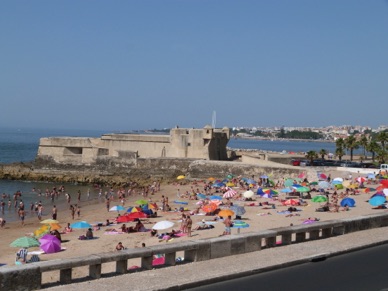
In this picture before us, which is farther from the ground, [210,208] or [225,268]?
[225,268]

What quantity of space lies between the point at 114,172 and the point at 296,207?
24.8 metres

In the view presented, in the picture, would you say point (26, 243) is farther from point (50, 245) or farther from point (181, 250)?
point (181, 250)

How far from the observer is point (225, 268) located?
23.4ft

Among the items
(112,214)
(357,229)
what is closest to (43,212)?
(112,214)

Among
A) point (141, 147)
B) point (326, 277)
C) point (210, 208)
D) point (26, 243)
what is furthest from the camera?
point (141, 147)

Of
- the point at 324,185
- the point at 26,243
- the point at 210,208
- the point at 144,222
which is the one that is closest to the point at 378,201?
the point at 210,208

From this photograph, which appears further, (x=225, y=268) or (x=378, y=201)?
(x=378, y=201)

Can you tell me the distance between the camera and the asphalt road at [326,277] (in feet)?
21.4

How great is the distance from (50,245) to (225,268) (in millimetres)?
10676

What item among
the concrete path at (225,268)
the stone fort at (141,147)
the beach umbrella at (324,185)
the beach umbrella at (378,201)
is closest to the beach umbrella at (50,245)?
the concrete path at (225,268)

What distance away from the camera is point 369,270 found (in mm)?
7457

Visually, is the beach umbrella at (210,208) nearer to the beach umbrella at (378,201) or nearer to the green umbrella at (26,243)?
the beach umbrella at (378,201)

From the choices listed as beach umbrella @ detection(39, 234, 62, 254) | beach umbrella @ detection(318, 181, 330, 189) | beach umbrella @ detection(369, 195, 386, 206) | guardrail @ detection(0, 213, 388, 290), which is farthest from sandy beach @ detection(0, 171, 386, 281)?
guardrail @ detection(0, 213, 388, 290)

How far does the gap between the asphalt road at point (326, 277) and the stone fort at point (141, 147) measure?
119 feet
